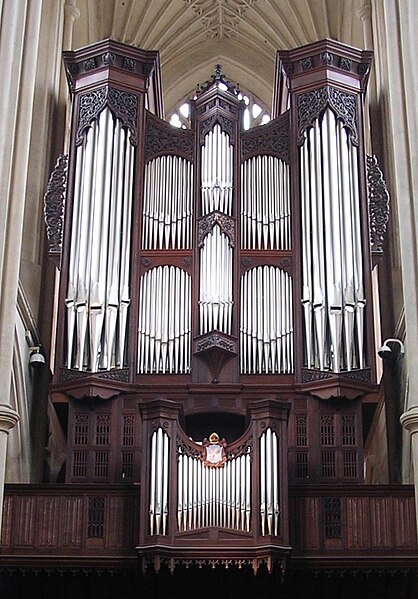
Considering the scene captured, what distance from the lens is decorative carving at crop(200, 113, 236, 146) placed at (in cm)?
2048

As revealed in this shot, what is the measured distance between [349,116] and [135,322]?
199 inches

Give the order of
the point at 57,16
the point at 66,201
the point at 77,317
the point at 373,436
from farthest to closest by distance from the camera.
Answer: the point at 57,16 < the point at 373,436 < the point at 66,201 < the point at 77,317

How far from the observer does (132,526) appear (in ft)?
54.9

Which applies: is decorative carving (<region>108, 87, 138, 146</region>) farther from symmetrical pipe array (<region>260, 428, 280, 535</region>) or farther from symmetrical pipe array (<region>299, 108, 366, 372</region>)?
symmetrical pipe array (<region>260, 428, 280, 535</region>)

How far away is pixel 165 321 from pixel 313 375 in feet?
7.77

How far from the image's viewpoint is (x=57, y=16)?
23734 millimetres

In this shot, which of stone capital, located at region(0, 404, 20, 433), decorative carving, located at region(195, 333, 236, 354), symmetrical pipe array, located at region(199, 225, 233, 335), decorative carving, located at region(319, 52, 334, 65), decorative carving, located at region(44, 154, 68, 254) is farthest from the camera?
decorative carving, located at region(319, 52, 334, 65)

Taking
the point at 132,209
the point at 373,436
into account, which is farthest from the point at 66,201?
the point at 373,436

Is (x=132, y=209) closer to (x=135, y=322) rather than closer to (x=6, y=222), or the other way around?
(x=135, y=322)

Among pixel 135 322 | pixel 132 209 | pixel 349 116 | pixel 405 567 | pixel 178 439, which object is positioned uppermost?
pixel 349 116

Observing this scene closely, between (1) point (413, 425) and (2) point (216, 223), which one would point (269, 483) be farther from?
(2) point (216, 223)

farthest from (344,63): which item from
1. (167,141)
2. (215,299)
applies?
(215,299)

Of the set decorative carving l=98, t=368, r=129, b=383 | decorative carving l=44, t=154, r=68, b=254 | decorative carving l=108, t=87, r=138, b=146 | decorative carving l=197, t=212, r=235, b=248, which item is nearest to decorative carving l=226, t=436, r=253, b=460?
decorative carving l=98, t=368, r=129, b=383

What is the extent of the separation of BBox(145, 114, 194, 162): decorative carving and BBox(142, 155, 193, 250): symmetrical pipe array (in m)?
0.10
